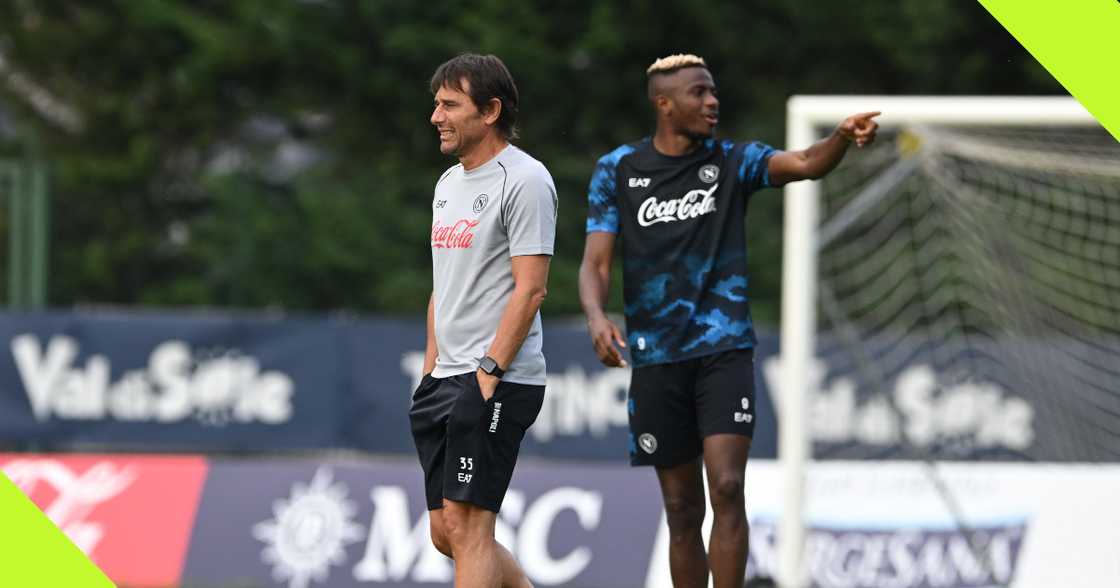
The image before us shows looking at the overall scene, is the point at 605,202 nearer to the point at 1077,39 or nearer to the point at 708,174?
the point at 708,174

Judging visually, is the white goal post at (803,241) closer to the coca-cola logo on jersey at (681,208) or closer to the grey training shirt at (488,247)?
the coca-cola logo on jersey at (681,208)

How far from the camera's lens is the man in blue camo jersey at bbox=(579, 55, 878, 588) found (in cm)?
618

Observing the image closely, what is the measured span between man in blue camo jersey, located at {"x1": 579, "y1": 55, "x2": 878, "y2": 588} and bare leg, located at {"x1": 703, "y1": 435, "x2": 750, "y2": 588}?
1cm

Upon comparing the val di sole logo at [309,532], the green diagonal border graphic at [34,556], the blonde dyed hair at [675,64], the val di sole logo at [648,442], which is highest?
the blonde dyed hair at [675,64]

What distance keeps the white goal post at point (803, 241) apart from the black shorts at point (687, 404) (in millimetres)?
2599

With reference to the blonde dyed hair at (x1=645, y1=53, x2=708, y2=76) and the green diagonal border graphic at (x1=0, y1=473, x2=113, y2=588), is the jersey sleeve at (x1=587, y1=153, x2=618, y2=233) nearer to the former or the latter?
the blonde dyed hair at (x1=645, y1=53, x2=708, y2=76)

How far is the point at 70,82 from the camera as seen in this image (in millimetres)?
21438

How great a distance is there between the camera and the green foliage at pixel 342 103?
20078 mm

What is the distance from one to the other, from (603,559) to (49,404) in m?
5.37

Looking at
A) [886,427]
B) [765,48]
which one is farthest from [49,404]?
[765,48]

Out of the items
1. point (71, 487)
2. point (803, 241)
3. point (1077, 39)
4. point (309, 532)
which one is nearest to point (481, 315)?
point (1077, 39)

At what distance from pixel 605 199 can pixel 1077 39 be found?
6.26 feet

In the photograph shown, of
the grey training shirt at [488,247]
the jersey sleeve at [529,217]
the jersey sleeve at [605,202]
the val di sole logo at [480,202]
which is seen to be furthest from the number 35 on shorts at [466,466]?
the jersey sleeve at [605,202]

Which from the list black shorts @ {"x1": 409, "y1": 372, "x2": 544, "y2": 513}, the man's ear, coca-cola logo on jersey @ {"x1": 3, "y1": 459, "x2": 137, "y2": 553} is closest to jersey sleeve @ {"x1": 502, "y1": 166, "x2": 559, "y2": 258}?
the man's ear
